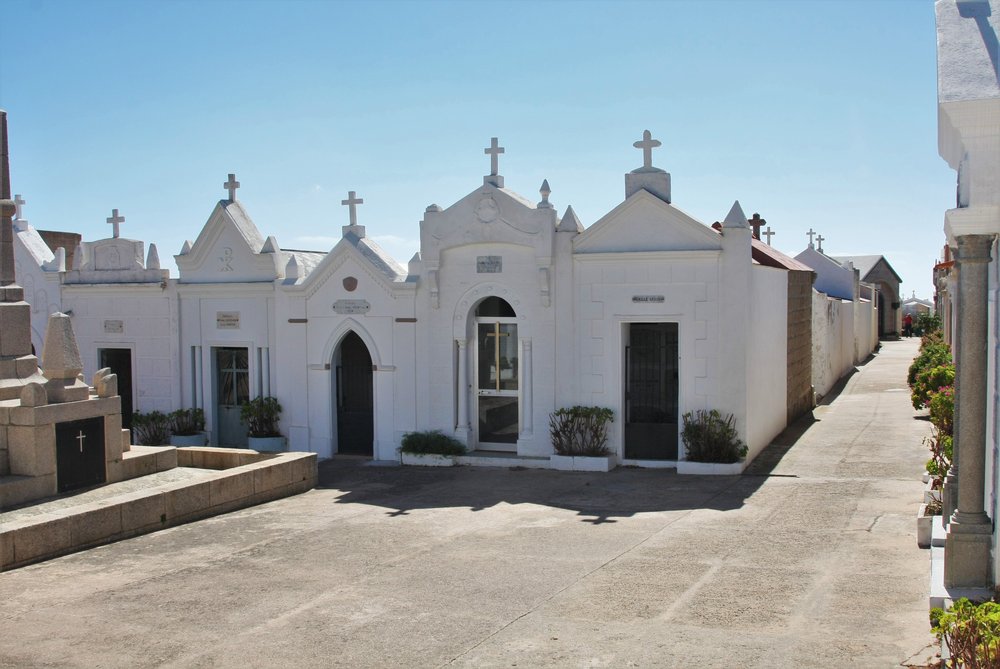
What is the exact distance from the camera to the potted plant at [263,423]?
17109mm

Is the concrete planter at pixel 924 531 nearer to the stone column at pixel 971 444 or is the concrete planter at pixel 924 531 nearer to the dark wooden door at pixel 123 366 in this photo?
the stone column at pixel 971 444

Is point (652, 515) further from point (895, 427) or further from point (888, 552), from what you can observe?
point (895, 427)

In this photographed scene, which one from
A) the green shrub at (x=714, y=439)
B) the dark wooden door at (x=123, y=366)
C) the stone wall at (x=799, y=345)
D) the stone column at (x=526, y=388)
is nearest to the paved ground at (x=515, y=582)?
the green shrub at (x=714, y=439)

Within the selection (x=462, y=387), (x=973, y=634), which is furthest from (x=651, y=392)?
(x=973, y=634)

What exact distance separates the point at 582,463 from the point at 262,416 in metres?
6.11

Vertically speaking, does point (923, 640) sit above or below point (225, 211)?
below

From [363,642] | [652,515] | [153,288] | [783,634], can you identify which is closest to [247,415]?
[153,288]

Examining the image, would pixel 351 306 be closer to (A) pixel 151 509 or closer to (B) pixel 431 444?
(B) pixel 431 444

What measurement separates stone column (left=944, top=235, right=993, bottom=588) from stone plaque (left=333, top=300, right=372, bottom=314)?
11.2 meters

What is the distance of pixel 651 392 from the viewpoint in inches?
596

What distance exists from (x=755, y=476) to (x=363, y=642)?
8111 millimetres

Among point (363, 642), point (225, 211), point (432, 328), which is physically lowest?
point (363, 642)

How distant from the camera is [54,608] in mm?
8234

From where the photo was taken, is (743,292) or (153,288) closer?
(743,292)
